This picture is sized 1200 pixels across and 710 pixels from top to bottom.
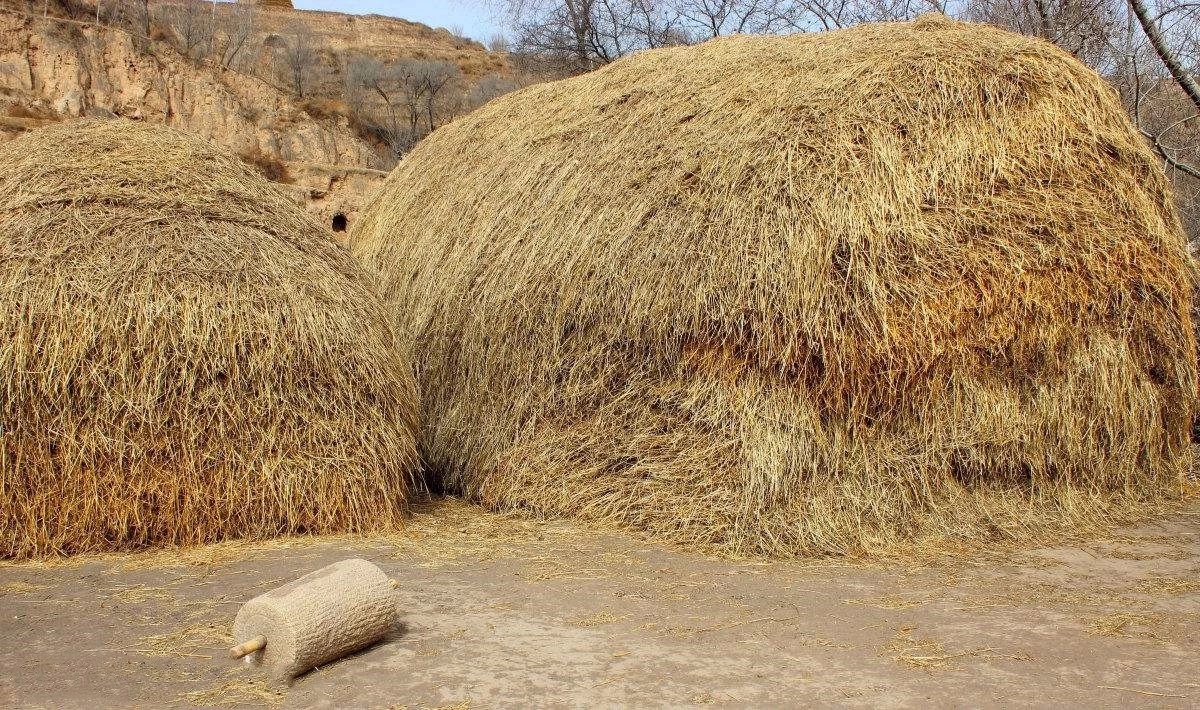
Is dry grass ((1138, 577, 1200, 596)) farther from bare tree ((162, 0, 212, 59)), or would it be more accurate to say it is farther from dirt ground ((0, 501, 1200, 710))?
bare tree ((162, 0, 212, 59))

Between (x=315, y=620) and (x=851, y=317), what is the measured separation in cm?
354

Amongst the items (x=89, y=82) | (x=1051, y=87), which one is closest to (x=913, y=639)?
(x=1051, y=87)

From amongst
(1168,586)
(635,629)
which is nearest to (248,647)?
(635,629)

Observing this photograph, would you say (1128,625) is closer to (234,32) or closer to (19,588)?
(19,588)

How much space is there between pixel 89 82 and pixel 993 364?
28.0 metres

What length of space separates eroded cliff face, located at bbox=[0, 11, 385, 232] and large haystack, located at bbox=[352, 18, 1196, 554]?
54.9ft

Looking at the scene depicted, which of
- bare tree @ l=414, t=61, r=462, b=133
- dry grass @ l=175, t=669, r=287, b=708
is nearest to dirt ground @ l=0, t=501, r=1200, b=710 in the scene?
dry grass @ l=175, t=669, r=287, b=708

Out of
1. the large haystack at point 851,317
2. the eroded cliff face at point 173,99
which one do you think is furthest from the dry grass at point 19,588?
the eroded cliff face at point 173,99

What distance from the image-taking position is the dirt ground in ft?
12.4

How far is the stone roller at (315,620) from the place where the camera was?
12.9 feet

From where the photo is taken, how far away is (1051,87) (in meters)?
6.90

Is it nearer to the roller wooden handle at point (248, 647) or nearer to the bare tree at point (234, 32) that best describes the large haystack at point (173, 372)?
the roller wooden handle at point (248, 647)

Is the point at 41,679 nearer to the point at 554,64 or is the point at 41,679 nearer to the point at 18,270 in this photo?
the point at 18,270

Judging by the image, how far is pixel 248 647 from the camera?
12.9 ft
